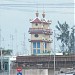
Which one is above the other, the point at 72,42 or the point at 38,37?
the point at 38,37

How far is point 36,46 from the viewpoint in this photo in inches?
3536

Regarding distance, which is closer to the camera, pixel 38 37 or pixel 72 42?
pixel 38 37

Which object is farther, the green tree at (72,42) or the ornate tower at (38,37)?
the green tree at (72,42)

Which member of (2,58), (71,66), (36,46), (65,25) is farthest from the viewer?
(65,25)

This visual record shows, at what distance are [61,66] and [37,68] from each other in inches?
226

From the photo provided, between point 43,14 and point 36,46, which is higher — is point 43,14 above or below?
above

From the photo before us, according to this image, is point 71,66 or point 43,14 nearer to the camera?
point 71,66

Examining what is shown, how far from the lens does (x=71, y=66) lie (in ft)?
214

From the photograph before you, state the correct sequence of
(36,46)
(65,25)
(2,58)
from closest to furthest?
(2,58)
(36,46)
(65,25)

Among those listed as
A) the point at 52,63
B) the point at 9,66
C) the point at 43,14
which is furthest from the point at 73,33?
Result: the point at 9,66

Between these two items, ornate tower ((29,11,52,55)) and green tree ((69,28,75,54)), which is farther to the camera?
green tree ((69,28,75,54))

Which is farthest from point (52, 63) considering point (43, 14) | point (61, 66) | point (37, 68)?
point (43, 14)

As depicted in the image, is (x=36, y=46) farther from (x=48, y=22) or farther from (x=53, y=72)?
(x=53, y=72)

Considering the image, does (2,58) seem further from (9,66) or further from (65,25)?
(65,25)
